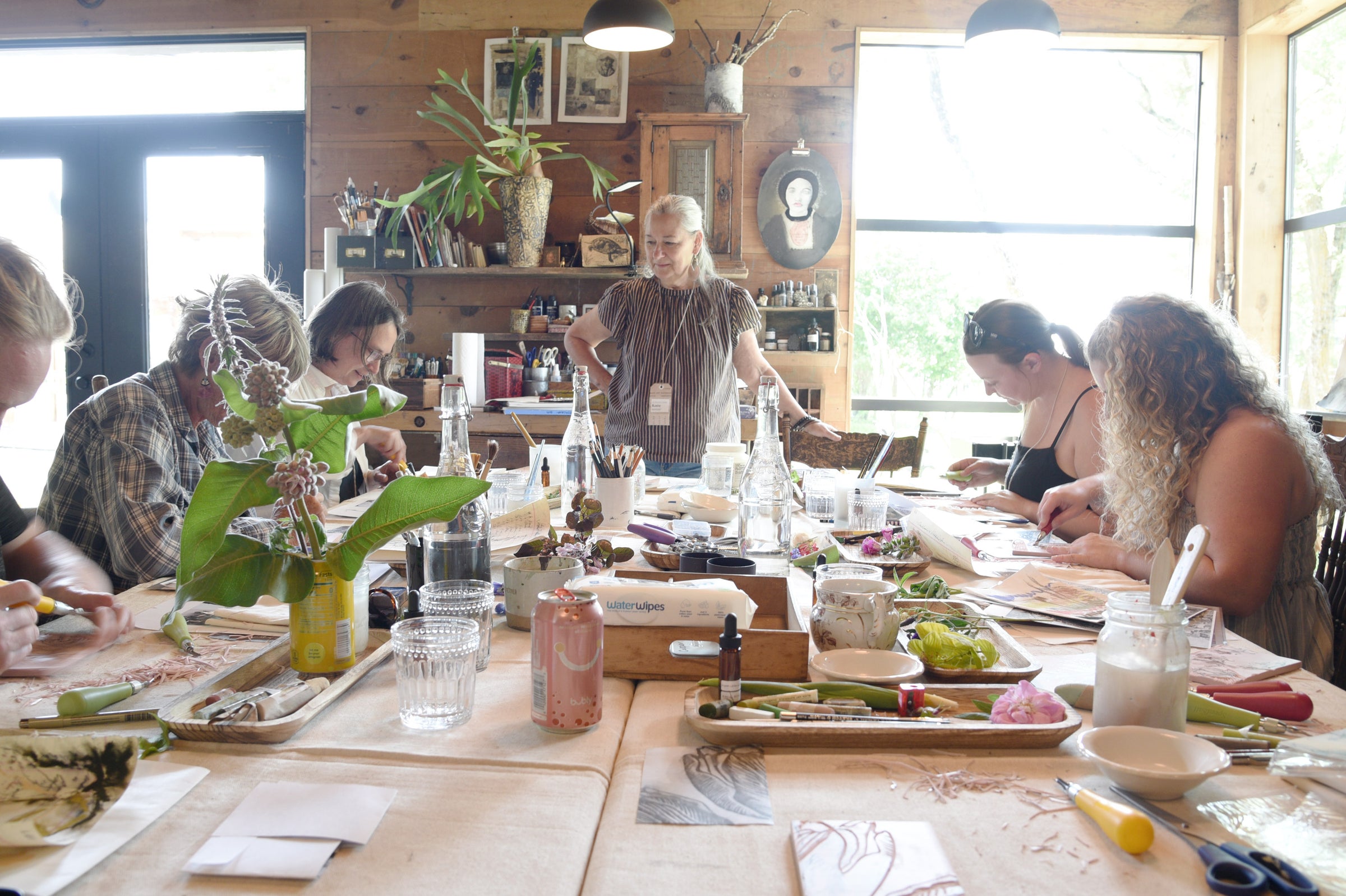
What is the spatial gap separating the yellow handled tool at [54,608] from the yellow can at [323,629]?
0.29 meters

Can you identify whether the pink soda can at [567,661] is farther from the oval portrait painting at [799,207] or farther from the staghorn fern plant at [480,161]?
the oval portrait painting at [799,207]

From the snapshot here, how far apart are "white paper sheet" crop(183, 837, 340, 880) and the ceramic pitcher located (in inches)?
25.0

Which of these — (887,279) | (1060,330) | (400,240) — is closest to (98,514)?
(1060,330)

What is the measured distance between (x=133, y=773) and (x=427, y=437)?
146 inches

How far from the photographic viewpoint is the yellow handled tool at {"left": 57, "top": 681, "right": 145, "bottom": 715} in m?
0.95

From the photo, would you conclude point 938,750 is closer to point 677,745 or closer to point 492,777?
point 677,745

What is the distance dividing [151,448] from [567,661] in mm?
1131

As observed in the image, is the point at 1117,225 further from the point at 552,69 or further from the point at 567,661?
the point at 567,661

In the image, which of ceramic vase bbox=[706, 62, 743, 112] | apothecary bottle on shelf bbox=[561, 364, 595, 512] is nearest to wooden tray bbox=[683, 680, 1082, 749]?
apothecary bottle on shelf bbox=[561, 364, 595, 512]

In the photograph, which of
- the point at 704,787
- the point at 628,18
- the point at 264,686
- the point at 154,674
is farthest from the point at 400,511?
the point at 628,18

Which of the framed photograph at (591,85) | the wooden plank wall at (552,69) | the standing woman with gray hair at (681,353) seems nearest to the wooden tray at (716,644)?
the standing woman with gray hair at (681,353)

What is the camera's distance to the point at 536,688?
96 centimetres

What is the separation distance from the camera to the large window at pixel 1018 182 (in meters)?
4.74

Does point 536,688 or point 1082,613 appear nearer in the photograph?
point 536,688
